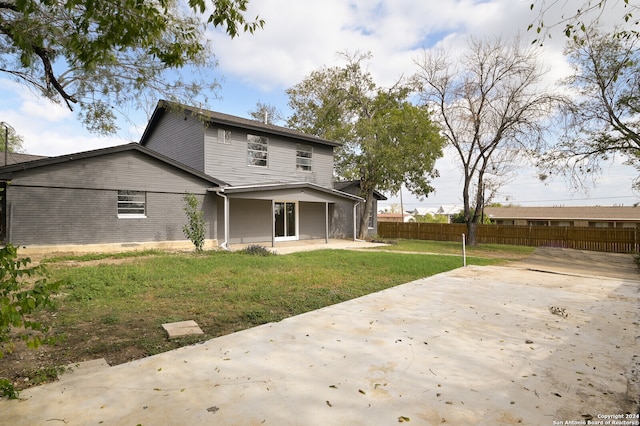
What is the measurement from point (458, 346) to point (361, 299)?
8.28 feet

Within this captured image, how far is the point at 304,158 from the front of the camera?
19.1 metres

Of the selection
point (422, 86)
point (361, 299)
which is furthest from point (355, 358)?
point (422, 86)

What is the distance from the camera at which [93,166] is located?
12.4m

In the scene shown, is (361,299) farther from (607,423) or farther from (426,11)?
(426,11)

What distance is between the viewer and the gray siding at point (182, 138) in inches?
619

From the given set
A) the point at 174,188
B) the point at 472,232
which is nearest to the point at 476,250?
the point at 472,232

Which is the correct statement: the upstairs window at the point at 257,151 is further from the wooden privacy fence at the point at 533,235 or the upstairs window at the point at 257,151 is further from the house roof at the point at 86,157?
the wooden privacy fence at the point at 533,235

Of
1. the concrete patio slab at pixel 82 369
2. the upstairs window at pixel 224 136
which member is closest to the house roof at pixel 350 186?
the upstairs window at pixel 224 136

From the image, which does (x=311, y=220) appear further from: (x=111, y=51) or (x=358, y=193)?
(x=111, y=51)

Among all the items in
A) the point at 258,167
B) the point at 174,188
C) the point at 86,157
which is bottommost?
the point at 174,188

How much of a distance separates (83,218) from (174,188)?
334cm

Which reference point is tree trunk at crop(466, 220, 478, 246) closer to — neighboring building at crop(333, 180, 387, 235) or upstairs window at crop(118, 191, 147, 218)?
neighboring building at crop(333, 180, 387, 235)

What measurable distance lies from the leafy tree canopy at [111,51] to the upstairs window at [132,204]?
4106 mm

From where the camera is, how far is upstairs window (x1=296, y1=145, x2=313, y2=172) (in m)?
18.9
